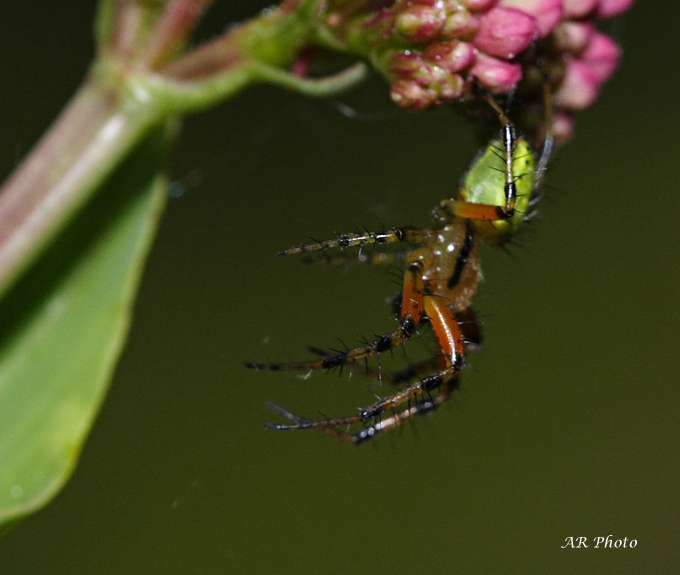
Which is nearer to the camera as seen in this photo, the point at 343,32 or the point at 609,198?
the point at 343,32

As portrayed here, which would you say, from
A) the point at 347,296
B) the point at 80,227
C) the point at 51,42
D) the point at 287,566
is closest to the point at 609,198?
the point at 347,296

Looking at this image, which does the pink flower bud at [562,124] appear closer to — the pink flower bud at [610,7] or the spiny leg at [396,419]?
the pink flower bud at [610,7]

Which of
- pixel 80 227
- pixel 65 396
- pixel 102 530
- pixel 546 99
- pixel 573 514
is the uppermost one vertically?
pixel 80 227

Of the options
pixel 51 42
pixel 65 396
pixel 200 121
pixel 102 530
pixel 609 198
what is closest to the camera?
pixel 65 396

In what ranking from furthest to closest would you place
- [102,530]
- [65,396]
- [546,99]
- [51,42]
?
[51,42], [102,530], [546,99], [65,396]

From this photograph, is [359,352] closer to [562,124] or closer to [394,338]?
[394,338]

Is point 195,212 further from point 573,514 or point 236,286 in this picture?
point 573,514

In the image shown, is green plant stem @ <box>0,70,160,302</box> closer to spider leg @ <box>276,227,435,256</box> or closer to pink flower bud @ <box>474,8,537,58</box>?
spider leg @ <box>276,227,435,256</box>
